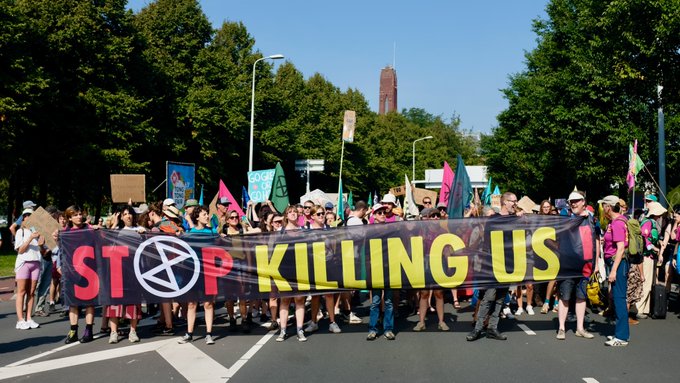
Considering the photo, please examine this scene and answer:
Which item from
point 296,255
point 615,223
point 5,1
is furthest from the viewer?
point 5,1

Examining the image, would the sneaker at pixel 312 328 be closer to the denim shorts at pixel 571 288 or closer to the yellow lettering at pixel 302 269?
the yellow lettering at pixel 302 269

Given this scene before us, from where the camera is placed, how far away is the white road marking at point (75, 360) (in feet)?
25.2

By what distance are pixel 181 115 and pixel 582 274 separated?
30.8 metres

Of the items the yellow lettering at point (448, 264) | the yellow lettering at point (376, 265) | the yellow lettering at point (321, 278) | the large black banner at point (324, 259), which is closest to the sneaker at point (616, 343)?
the large black banner at point (324, 259)

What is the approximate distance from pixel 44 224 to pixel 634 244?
355 inches

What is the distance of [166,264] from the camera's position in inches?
372

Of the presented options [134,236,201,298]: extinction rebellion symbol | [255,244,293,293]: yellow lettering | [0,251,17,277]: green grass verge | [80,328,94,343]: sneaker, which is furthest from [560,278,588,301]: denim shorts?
[0,251,17,277]: green grass verge

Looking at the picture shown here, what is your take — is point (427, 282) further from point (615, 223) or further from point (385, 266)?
point (615, 223)

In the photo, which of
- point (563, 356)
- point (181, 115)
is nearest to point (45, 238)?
point (563, 356)

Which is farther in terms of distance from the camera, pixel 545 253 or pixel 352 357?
pixel 545 253

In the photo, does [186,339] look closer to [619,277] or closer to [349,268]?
[349,268]

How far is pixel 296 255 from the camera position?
962 cm

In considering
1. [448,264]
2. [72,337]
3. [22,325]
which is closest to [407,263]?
[448,264]

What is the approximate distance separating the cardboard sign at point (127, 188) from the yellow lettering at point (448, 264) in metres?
9.56
